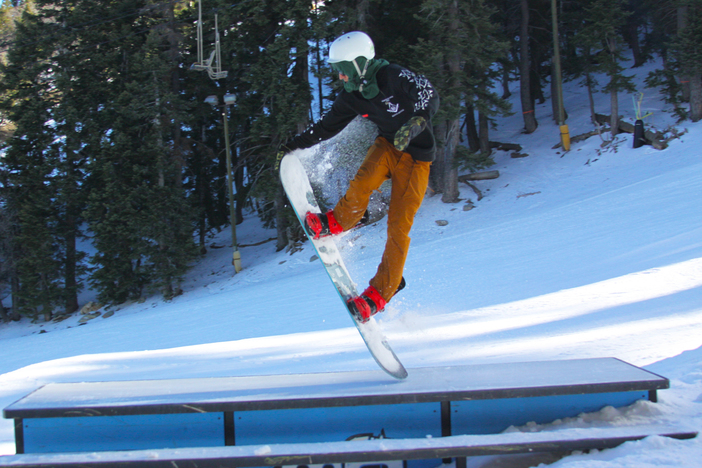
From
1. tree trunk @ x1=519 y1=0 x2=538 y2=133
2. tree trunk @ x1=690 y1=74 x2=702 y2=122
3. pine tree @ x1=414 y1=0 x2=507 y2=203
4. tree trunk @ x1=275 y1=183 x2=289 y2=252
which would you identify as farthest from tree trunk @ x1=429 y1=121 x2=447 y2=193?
tree trunk @ x1=690 y1=74 x2=702 y2=122

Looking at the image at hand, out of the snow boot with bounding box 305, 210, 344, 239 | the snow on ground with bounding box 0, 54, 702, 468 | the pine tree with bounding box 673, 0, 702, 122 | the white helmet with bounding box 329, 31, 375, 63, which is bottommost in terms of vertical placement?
the snow on ground with bounding box 0, 54, 702, 468

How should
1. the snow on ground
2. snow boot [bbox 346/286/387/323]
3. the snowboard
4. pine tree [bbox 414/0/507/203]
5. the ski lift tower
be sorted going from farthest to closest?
the ski lift tower < pine tree [bbox 414/0/507/203] < the snow on ground < snow boot [bbox 346/286/387/323] < the snowboard

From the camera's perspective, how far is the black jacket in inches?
128

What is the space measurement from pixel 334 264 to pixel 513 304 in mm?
3179

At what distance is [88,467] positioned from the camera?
2143mm

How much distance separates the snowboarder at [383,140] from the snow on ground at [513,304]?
808 mm

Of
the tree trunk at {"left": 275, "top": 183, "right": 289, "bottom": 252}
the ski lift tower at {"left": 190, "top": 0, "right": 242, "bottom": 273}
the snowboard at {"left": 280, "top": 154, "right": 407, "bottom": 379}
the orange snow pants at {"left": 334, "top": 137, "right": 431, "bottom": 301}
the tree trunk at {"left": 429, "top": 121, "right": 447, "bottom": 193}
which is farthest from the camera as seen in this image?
the tree trunk at {"left": 275, "top": 183, "right": 289, "bottom": 252}

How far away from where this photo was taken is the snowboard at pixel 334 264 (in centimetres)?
295

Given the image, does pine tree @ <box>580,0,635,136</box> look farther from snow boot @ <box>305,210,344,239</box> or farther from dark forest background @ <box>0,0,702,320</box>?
snow boot @ <box>305,210,344,239</box>

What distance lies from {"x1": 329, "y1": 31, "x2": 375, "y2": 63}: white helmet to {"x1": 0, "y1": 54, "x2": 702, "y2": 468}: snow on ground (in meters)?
1.66

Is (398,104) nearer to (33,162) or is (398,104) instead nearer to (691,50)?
(691,50)

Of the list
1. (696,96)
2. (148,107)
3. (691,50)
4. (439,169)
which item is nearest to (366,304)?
(439,169)

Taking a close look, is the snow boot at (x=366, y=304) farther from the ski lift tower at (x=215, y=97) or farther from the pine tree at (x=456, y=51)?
the ski lift tower at (x=215, y=97)

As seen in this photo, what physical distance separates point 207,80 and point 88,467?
18.6 meters
